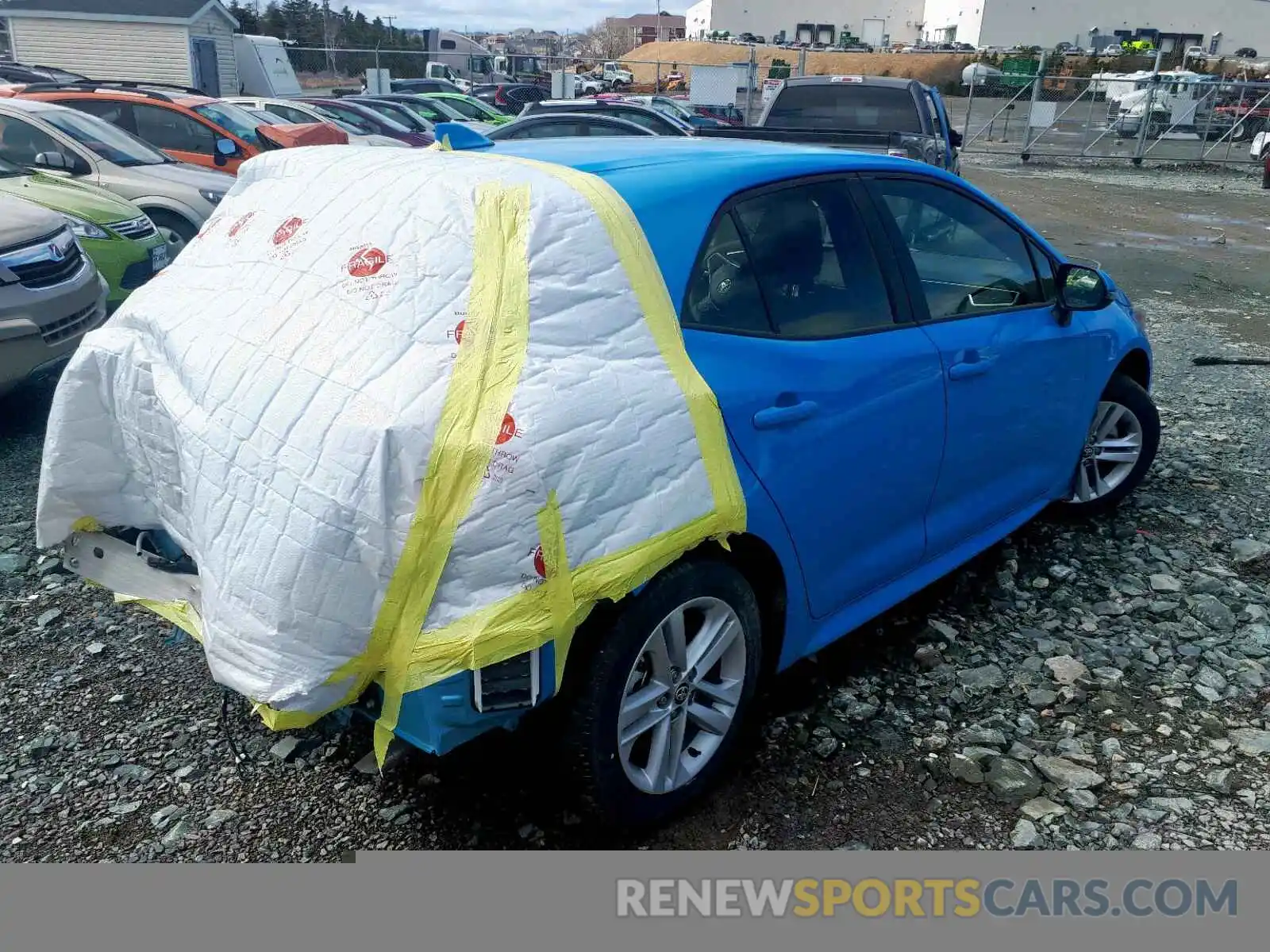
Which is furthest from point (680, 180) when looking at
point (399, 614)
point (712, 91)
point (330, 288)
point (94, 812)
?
point (712, 91)

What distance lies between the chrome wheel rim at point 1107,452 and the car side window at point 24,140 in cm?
874

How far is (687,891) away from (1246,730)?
76.9 inches

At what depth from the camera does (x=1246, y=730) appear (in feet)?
10.4

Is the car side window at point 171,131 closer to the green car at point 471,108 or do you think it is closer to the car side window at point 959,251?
the green car at point 471,108

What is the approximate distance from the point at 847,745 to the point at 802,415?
3.48 feet

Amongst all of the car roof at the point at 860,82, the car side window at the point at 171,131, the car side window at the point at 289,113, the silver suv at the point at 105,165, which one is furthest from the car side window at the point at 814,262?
the car side window at the point at 289,113

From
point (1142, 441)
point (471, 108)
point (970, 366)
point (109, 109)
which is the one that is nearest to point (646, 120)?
point (109, 109)

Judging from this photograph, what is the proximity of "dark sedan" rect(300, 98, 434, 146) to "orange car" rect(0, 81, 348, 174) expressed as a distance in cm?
433

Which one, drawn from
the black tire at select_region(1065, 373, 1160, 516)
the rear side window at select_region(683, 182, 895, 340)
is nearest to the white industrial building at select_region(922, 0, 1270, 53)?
the black tire at select_region(1065, 373, 1160, 516)

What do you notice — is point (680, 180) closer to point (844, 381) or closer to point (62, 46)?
point (844, 381)

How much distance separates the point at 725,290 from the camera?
8.71 ft

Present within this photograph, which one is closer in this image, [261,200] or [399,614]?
[399,614]

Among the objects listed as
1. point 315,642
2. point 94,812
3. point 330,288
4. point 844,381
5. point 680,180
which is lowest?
point 94,812

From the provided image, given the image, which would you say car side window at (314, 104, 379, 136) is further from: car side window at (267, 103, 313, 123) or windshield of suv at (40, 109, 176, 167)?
windshield of suv at (40, 109, 176, 167)
